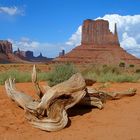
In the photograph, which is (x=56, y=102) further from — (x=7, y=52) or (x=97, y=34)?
(x=7, y=52)

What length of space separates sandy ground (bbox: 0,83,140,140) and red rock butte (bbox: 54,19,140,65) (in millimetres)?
84425

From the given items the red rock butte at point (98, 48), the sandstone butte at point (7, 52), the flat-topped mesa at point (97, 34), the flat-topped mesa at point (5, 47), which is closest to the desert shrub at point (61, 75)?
the red rock butte at point (98, 48)

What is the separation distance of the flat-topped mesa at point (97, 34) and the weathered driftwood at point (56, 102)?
105 m

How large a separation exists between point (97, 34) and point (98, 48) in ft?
31.7

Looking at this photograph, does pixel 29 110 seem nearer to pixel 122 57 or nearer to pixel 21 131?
pixel 21 131

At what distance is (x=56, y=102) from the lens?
8.88 metres

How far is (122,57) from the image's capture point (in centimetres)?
10331

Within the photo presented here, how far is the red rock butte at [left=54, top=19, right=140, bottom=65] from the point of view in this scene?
101 m

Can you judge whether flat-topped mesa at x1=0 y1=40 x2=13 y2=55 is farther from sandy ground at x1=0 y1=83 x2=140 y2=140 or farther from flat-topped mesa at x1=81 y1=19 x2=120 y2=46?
sandy ground at x1=0 y1=83 x2=140 y2=140

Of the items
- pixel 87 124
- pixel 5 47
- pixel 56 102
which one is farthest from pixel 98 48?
pixel 87 124

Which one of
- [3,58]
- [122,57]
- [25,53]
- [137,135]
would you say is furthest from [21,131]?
[25,53]

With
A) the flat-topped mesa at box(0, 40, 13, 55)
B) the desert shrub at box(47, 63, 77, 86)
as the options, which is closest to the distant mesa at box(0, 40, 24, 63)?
the flat-topped mesa at box(0, 40, 13, 55)

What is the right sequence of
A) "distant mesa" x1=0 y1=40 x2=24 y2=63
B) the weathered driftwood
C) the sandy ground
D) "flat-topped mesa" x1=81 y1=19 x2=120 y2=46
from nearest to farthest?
the sandy ground < the weathered driftwood < "flat-topped mesa" x1=81 y1=19 x2=120 y2=46 < "distant mesa" x1=0 y1=40 x2=24 y2=63

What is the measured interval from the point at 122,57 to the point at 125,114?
94.8m
